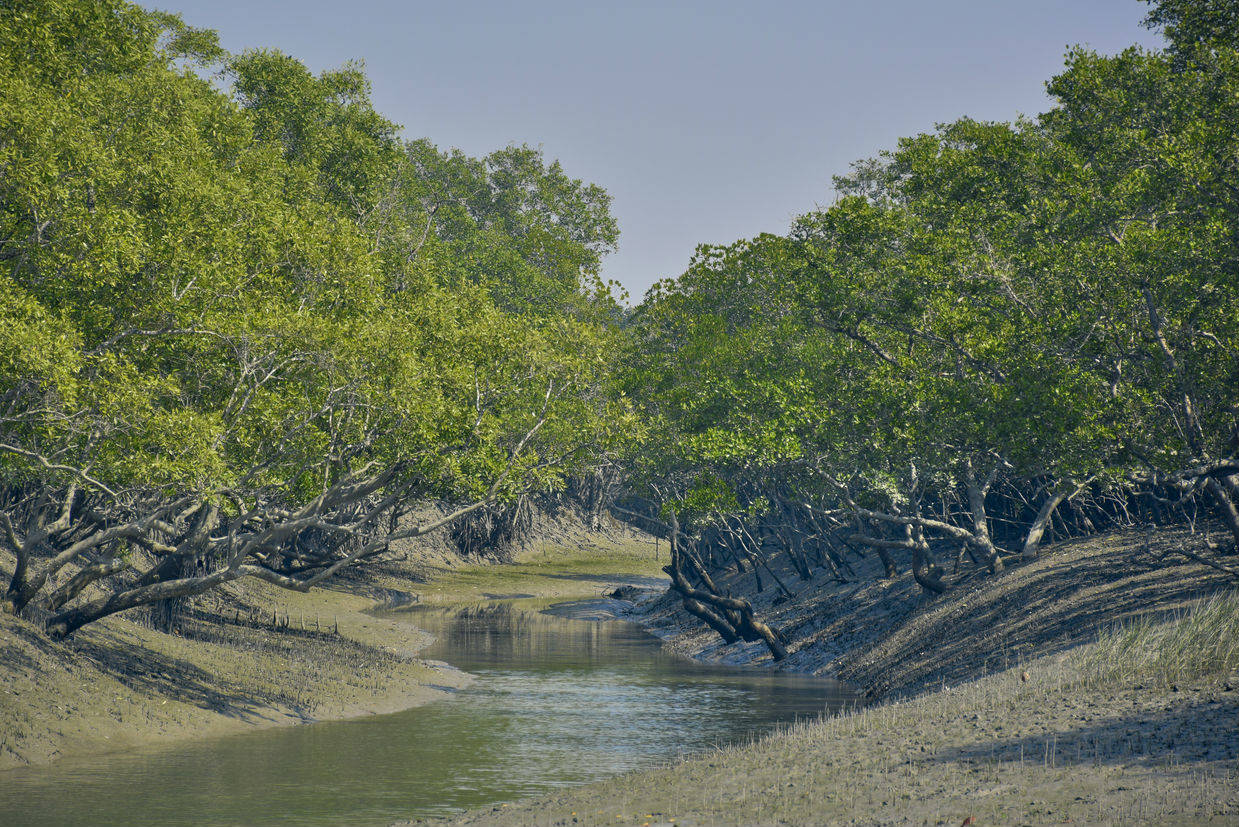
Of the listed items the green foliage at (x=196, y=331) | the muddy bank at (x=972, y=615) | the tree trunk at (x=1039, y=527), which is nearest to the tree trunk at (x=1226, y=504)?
the muddy bank at (x=972, y=615)

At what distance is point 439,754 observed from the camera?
2291 centimetres

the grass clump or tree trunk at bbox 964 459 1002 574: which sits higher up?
tree trunk at bbox 964 459 1002 574

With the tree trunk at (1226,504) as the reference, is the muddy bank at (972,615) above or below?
below

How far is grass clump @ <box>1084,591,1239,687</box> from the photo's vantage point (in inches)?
683

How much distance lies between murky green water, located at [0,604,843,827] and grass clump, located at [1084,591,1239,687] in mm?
6992

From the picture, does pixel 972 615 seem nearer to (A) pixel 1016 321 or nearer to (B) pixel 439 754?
(A) pixel 1016 321

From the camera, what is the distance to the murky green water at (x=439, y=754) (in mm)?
17797

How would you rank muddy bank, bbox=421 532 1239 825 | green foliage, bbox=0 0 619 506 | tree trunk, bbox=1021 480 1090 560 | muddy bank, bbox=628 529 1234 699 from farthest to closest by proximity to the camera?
tree trunk, bbox=1021 480 1090 560
muddy bank, bbox=628 529 1234 699
green foliage, bbox=0 0 619 506
muddy bank, bbox=421 532 1239 825

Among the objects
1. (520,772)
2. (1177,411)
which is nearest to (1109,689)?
(1177,411)

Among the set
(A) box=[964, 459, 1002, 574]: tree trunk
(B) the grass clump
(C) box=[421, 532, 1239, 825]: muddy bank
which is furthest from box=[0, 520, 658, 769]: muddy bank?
(B) the grass clump

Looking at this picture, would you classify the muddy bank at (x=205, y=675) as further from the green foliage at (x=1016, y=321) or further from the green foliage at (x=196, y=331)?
the green foliage at (x=1016, y=321)

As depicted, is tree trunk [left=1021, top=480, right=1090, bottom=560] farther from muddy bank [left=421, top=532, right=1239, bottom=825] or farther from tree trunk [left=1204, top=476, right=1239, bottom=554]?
tree trunk [left=1204, top=476, right=1239, bottom=554]

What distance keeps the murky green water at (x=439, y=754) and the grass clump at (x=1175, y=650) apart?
6.99 m

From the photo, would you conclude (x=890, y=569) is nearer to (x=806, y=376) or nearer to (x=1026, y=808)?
(x=806, y=376)
